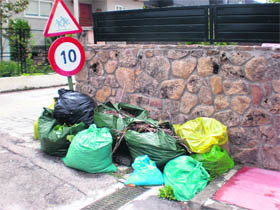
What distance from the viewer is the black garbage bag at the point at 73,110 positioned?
439 cm

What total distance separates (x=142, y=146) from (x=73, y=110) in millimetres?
1275

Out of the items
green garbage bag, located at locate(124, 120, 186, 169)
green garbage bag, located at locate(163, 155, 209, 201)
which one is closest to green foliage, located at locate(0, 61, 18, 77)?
green garbage bag, located at locate(124, 120, 186, 169)

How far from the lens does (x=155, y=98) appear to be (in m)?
4.55

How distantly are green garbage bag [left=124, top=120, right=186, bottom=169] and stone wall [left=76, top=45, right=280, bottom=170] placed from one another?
678 mm

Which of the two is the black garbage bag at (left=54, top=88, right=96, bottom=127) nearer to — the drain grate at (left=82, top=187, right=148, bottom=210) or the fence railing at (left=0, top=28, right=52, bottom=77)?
the drain grate at (left=82, top=187, right=148, bottom=210)

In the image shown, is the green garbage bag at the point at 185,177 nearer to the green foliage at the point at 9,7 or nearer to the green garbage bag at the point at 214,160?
the green garbage bag at the point at 214,160

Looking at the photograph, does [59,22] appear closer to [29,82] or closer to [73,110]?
[73,110]

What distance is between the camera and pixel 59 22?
15.1 feet

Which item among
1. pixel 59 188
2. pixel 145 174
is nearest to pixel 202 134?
pixel 145 174

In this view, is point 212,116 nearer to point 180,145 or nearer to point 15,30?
point 180,145

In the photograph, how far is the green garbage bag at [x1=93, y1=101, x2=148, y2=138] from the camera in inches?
160

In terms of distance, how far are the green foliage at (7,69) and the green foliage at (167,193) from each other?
891 cm

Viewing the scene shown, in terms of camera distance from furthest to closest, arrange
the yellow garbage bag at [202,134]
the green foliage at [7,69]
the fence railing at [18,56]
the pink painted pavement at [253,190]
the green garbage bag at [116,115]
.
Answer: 1. the fence railing at [18,56]
2. the green foliage at [7,69]
3. the green garbage bag at [116,115]
4. the yellow garbage bag at [202,134]
5. the pink painted pavement at [253,190]

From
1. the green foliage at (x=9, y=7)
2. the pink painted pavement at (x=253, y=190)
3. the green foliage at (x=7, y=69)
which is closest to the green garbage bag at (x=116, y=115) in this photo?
the pink painted pavement at (x=253, y=190)
